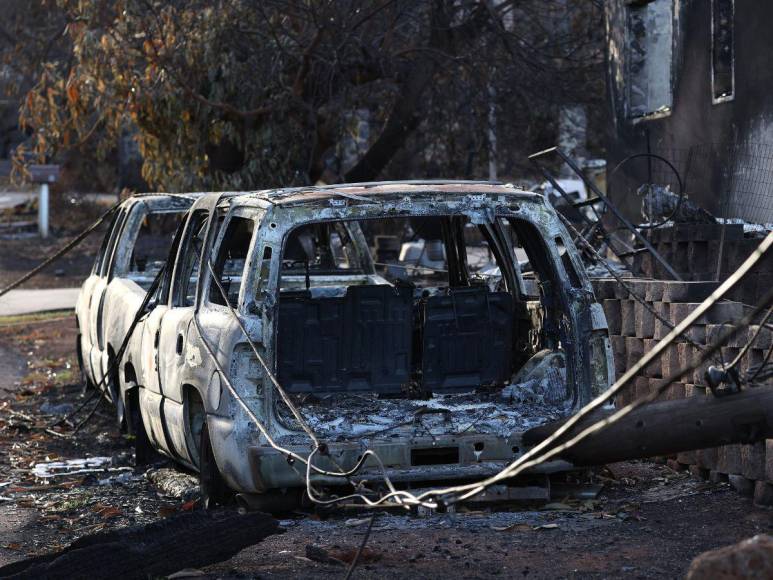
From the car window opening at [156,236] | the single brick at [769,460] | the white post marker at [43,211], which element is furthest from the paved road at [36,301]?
the single brick at [769,460]

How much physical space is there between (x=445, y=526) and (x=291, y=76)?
1160 centimetres

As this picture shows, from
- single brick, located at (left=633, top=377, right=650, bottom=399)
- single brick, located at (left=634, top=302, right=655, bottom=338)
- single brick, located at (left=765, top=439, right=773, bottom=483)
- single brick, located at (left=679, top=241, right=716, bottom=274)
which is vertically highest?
single brick, located at (left=679, top=241, right=716, bottom=274)

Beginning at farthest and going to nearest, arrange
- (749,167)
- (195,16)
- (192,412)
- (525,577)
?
(195,16)
(749,167)
(192,412)
(525,577)

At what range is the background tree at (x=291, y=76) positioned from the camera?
1695 cm

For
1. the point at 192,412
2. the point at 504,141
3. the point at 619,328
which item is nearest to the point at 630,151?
the point at 504,141

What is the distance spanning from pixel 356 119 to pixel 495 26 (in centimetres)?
223

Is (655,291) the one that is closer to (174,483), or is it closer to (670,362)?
(670,362)

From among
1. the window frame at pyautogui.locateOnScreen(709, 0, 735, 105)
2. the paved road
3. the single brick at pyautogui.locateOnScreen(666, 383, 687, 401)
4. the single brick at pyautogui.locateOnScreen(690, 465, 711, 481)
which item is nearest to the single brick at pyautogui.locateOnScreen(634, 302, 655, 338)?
the single brick at pyautogui.locateOnScreen(666, 383, 687, 401)

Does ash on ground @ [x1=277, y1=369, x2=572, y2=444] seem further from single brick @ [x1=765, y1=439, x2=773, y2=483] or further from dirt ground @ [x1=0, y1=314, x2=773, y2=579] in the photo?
single brick @ [x1=765, y1=439, x2=773, y2=483]

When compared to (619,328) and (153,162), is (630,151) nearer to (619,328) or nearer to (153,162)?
(153,162)

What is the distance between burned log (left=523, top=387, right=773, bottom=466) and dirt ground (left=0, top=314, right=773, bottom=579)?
0.66 metres

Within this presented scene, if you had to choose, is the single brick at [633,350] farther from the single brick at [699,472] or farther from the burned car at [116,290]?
the burned car at [116,290]

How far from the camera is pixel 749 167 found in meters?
13.8

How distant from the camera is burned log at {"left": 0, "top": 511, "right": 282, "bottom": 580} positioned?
5805 mm
